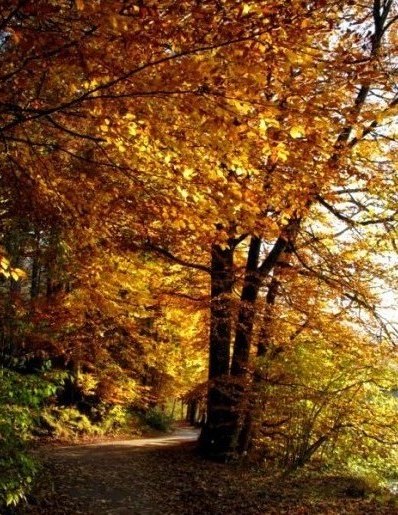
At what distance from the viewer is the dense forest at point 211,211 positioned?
4395 millimetres

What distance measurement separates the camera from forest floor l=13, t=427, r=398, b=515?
8.09 meters

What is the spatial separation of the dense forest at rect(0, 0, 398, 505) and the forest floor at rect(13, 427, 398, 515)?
1.06 metres

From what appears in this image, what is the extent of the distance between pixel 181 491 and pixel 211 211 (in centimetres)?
583

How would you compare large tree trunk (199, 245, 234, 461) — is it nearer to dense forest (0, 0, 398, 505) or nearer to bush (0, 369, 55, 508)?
dense forest (0, 0, 398, 505)

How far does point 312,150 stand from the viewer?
6.45 m

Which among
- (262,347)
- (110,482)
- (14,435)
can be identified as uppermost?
(262,347)

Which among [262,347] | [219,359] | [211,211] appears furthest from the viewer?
[262,347]

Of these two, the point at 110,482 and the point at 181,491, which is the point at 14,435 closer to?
the point at 110,482

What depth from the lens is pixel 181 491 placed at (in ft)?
30.9

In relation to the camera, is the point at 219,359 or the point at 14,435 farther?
the point at 219,359

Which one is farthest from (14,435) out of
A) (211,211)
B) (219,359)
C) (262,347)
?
(262,347)

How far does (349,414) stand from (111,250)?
19.5 feet

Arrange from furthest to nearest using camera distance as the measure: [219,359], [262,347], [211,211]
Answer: [262,347] → [219,359] → [211,211]

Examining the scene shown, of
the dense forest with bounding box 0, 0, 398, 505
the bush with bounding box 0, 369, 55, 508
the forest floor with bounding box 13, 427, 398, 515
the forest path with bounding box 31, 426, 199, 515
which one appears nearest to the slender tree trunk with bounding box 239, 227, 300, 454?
the dense forest with bounding box 0, 0, 398, 505
